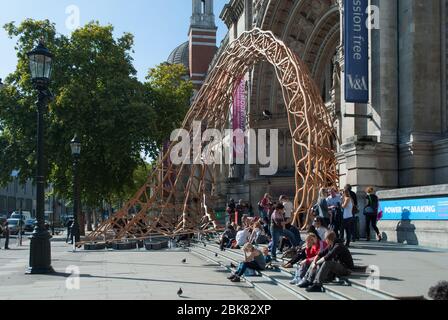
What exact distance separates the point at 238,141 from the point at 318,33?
8.64 metres

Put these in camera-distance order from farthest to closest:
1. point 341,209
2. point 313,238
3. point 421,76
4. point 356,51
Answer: point 356,51 < point 421,76 < point 341,209 < point 313,238

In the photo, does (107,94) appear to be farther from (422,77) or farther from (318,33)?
(422,77)

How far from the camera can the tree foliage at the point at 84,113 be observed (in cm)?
3269

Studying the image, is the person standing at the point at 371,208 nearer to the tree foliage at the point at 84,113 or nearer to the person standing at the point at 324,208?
the person standing at the point at 324,208

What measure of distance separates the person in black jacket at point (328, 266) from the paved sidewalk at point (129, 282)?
102 centimetres

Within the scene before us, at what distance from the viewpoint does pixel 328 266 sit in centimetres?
981

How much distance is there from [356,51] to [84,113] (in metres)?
18.8

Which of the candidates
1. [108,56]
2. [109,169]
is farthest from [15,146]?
[108,56]

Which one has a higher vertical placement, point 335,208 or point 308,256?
point 335,208

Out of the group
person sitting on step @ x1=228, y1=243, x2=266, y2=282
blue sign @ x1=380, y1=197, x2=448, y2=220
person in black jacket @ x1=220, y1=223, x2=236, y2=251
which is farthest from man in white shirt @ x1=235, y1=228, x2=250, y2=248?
person sitting on step @ x1=228, y1=243, x2=266, y2=282

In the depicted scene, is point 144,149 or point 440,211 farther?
point 144,149

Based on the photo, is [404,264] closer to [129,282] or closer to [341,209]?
[341,209]

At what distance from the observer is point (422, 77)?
18.4 meters

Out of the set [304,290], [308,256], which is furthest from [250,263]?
[304,290]
